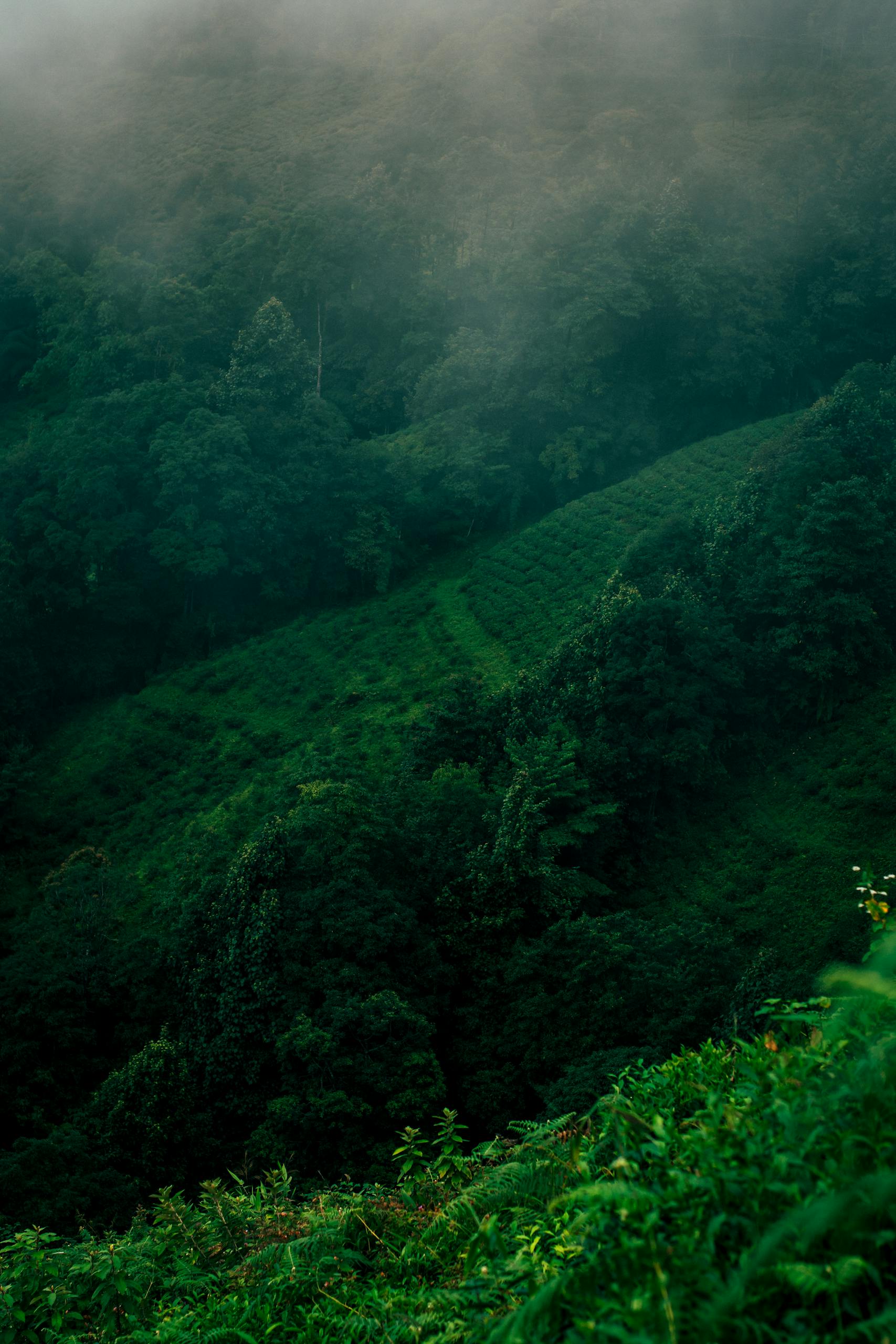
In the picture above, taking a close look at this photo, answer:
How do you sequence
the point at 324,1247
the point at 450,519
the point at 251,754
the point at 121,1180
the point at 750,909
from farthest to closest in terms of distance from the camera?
the point at 450,519 < the point at 251,754 < the point at 750,909 < the point at 121,1180 < the point at 324,1247

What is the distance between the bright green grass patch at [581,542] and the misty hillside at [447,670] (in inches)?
9.8

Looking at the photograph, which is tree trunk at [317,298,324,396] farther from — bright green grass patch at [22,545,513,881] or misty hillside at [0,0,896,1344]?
bright green grass patch at [22,545,513,881]

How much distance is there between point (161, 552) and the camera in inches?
1145

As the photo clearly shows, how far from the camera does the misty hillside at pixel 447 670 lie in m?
3.94

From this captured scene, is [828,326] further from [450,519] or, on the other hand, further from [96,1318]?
[96,1318]

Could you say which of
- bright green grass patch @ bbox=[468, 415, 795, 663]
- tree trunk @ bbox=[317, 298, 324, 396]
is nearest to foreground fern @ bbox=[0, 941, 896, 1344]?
bright green grass patch @ bbox=[468, 415, 795, 663]

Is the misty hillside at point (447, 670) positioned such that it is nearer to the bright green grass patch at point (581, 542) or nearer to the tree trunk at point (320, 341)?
the bright green grass patch at point (581, 542)

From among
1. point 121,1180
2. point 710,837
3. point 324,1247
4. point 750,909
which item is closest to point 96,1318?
point 324,1247

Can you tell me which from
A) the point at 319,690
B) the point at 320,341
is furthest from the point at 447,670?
the point at 320,341

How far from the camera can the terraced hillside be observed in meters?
22.8

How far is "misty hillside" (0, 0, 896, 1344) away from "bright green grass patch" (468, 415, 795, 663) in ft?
0.81

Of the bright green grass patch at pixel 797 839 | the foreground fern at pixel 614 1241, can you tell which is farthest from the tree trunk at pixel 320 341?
the foreground fern at pixel 614 1241

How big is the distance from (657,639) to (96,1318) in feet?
52.1

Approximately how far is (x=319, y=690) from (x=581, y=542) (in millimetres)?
8905
